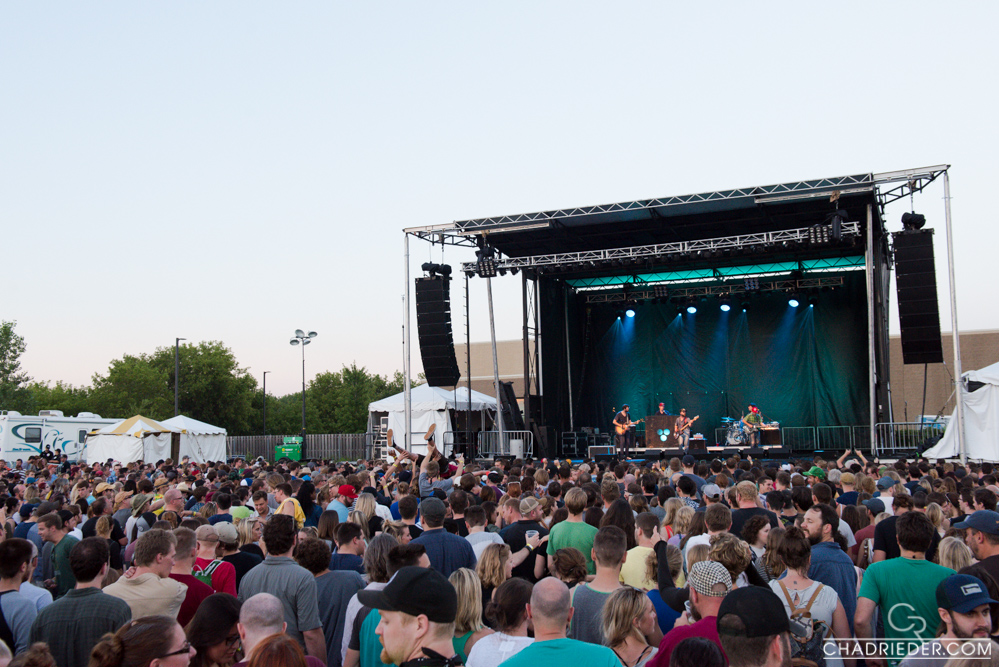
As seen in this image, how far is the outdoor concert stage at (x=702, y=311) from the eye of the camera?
19297 mm

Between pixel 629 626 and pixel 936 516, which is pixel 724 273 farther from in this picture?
pixel 629 626

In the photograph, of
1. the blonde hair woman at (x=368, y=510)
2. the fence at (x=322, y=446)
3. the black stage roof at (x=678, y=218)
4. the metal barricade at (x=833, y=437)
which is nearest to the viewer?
the blonde hair woman at (x=368, y=510)

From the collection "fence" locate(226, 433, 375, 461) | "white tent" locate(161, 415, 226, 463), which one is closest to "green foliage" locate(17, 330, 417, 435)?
"fence" locate(226, 433, 375, 461)

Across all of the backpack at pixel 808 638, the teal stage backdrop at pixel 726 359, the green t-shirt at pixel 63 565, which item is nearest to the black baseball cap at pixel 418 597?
the backpack at pixel 808 638

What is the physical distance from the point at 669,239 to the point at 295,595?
1949cm

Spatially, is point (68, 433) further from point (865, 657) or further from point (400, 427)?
point (865, 657)

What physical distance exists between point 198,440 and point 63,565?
22897 mm

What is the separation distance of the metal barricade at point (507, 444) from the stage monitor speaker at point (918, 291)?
396 inches

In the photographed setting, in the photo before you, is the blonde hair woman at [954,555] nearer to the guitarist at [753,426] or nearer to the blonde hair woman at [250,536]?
the blonde hair woman at [250,536]

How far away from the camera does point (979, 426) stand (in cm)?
1659

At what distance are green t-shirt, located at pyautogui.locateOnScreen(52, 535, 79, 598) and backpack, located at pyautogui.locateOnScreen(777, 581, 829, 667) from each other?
4.58 metres

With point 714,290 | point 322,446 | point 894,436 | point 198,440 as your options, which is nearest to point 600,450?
point 714,290

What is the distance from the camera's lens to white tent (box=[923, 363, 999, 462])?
1631cm

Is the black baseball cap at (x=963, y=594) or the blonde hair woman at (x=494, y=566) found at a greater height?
the black baseball cap at (x=963, y=594)
